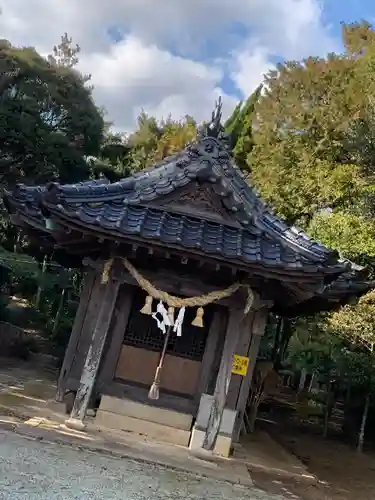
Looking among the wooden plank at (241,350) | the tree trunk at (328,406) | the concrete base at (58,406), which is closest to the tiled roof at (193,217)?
the wooden plank at (241,350)

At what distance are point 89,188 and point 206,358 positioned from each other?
346cm

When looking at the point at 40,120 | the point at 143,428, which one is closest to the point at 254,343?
the point at 143,428

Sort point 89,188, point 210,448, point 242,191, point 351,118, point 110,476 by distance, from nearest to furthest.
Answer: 1. point 110,476
2. point 210,448
3. point 89,188
4. point 242,191
5. point 351,118

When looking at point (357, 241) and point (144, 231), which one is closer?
point (144, 231)

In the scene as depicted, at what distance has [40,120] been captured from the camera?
25.2m

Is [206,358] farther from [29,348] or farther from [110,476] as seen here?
[29,348]

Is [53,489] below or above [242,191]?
below

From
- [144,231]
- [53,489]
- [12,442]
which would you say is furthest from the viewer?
[144,231]

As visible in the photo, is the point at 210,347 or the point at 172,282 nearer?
the point at 172,282

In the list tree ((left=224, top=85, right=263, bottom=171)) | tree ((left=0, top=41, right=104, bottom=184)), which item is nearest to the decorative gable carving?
tree ((left=0, top=41, right=104, bottom=184))

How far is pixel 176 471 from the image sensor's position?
271 inches

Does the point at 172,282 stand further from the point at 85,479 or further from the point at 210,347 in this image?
the point at 85,479

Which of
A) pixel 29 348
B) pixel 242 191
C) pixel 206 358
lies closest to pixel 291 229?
pixel 242 191

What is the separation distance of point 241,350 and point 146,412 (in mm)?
1833
